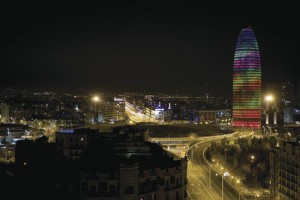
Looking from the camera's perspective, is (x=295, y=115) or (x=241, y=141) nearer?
(x=241, y=141)

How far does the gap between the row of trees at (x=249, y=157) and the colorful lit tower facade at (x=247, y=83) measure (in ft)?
127

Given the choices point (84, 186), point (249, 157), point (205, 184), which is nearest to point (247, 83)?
point (249, 157)

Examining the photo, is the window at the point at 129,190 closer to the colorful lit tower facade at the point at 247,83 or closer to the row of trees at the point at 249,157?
the row of trees at the point at 249,157

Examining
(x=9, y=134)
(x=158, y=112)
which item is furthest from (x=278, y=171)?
(x=158, y=112)

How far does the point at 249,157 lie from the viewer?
57219mm

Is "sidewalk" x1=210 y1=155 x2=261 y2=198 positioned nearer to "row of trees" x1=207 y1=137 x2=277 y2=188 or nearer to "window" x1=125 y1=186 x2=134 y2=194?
"row of trees" x1=207 y1=137 x2=277 y2=188

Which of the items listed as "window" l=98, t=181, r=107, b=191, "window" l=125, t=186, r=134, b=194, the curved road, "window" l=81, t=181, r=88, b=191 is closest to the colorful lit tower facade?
the curved road

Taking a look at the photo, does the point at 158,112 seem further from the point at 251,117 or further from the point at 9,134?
the point at 9,134

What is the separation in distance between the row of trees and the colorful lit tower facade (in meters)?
38.7

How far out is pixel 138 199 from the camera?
68.6 ft

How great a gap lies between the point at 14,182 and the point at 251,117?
94368mm

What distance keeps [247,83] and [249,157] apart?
5767 centimetres

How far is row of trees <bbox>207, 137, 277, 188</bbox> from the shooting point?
148 ft

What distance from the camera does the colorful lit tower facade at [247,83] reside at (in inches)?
4375
